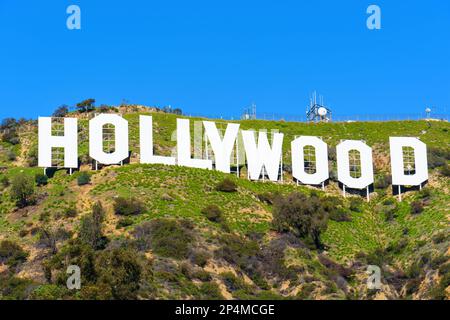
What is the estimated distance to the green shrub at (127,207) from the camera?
8325 centimetres

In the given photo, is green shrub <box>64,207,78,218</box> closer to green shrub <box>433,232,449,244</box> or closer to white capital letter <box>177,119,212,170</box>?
white capital letter <box>177,119,212,170</box>

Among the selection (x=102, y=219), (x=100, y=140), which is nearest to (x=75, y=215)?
(x=102, y=219)

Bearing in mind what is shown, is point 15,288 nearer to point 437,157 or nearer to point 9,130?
point 9,130

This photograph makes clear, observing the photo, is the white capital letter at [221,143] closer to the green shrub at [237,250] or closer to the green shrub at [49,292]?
the green shrub at [237,250]

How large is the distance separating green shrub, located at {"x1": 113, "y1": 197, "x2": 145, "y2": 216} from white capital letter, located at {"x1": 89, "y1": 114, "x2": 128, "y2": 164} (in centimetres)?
857

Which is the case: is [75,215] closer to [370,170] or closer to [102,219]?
[102,219]

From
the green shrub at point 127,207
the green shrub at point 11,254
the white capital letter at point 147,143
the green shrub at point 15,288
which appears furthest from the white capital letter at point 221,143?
the green shrub at point 15,288

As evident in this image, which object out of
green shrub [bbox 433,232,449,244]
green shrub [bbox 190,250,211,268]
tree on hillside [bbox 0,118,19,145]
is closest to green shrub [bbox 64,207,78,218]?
green shrub [bbox 190,250,211,268]

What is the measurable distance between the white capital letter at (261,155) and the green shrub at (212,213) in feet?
38.2

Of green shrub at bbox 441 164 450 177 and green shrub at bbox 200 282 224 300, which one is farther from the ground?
green shrub at bbox 441 164 450 177

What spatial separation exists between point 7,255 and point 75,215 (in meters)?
7.93

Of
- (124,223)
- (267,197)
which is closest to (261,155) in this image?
(267,197)

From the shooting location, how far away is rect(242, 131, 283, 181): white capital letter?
315ft
